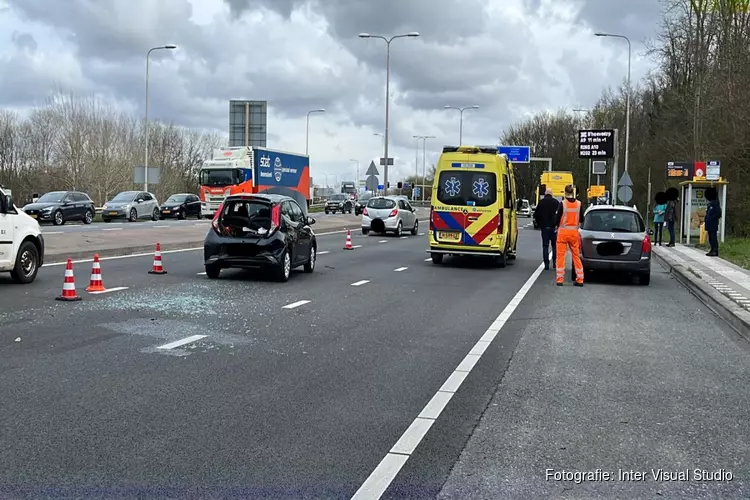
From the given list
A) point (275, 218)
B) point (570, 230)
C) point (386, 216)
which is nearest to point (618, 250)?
point (570, 230)

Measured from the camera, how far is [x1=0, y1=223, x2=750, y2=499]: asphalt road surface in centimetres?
442

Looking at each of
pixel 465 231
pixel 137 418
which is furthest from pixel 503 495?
pixel 465 231

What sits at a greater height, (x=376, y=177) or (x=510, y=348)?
(x=376, y=177)

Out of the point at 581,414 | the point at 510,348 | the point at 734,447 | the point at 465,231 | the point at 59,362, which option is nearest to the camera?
the point at 734,447

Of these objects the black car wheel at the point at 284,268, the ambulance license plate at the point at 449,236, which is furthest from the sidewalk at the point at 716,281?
the black car wheel at the point at 284,268

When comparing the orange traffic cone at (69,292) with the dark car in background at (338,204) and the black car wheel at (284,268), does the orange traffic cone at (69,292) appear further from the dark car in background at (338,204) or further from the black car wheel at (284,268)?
the dark car in background at (338,204)

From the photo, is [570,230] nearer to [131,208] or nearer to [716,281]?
[716,281]

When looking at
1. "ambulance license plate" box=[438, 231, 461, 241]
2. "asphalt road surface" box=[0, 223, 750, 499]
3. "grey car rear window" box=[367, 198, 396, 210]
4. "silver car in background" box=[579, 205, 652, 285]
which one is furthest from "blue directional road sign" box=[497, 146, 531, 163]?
"asphalt road surface" box=[0, 223, 750, 499]

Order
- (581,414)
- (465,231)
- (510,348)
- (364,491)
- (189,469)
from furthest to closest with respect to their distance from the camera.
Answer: (465,231) → (510,348) → (581,414) → (189,469) → (364,491)

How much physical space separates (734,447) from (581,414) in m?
1.10

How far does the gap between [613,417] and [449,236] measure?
13192 mm

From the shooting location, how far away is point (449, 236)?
1891 cm

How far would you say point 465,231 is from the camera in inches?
737

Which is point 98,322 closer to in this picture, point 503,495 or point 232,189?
point 503,495
